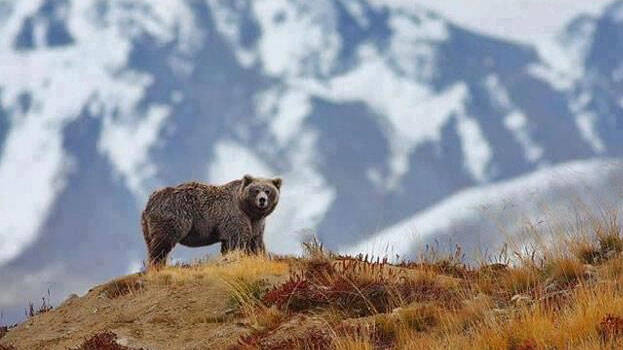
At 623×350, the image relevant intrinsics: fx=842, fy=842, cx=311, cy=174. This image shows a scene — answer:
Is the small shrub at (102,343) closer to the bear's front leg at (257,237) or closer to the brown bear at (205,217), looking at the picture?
the brown bear at (205,217)

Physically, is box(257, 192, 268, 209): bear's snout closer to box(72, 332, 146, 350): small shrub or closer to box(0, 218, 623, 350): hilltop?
box(0, 218, 623, 350): hilltop

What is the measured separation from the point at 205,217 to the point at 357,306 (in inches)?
300

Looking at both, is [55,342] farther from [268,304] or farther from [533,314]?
[533,314]

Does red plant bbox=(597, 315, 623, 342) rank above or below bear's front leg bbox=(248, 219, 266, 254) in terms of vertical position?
below

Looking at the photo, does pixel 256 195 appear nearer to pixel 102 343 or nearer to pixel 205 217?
pixel 205 217

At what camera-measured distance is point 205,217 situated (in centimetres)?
1841

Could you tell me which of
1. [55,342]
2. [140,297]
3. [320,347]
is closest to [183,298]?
[140,297]

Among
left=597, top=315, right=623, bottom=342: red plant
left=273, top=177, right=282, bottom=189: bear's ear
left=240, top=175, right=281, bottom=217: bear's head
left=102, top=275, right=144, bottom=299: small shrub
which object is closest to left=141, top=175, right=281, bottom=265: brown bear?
left=240, top=175, right=281, bottom=217: bear's head

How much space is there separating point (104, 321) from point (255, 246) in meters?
5.74

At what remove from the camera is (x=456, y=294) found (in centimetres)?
1154

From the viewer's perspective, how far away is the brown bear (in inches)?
718

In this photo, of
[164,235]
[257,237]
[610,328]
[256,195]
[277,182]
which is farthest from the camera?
[277,182]

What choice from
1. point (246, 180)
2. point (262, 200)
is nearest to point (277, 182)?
point (246, 180)

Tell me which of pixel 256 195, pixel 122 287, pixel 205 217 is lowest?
pixel 122 287
